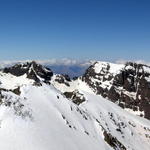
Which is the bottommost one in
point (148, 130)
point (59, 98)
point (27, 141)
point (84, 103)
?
point (148, 130)

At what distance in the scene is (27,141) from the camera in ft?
190

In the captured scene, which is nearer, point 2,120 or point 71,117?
point 2,120

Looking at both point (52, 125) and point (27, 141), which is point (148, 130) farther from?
point (27, 141)

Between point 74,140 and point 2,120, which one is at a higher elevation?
point 2,120

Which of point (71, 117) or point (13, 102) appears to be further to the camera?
point (71, 117)

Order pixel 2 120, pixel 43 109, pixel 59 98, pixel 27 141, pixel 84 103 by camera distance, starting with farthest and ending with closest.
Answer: pixel 84 103 < pixel 59 98 < pixel 43 109 < pixel 2 120 < pixel 27 141

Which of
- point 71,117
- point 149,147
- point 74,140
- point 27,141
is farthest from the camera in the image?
point 149,147

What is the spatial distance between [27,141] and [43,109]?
3765 cm

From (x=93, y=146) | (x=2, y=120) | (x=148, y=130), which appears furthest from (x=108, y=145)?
(x=148, y=130)

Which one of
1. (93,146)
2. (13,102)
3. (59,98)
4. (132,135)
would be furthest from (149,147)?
(13,102)

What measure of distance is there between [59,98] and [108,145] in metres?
33.8

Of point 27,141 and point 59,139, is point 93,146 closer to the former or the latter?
point 59,139

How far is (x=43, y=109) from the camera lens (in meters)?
95.4

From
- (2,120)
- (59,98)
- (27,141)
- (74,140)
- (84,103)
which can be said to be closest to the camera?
(27,141)
